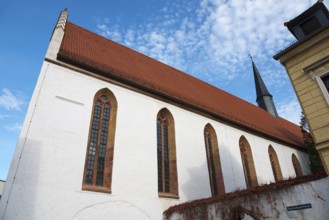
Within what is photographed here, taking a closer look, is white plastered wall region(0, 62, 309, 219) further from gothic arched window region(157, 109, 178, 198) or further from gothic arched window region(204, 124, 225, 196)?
gothic arched window region(204, 124, 225, 196)

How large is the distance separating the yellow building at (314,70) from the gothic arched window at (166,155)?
18.3 ft

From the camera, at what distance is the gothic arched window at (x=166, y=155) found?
10.6 metres

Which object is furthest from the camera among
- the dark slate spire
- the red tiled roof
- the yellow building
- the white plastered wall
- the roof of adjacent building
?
the dark slate spire

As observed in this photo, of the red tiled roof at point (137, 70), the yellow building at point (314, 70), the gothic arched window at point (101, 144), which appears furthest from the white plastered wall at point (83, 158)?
the yellow building at point (314, 70)

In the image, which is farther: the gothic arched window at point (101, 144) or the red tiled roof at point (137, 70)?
the red tiled roof at point (137, 70)

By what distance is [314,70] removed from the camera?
25.1ft

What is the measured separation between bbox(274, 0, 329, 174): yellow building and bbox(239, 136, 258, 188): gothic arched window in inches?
288

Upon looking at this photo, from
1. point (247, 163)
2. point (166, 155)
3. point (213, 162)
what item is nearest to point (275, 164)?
point (247, 163)

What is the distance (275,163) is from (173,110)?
8.56 meters

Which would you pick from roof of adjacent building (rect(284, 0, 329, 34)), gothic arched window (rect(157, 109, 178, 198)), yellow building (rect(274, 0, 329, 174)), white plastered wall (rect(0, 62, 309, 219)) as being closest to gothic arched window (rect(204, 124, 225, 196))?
white plastered wall (rect(0, 62, 309, 219))

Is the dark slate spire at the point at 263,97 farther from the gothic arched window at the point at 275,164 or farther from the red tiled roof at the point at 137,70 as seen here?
the gothic arched window at the point at 275,164

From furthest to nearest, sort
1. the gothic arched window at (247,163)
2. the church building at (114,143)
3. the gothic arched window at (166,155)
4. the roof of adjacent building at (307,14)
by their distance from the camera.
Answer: the gothic arched window at (247,163) → the gothic arched window at (166,155) → the roof of adjacent building at (307,14) → the church building at (114,143)

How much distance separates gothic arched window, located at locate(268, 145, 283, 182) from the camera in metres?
16.3

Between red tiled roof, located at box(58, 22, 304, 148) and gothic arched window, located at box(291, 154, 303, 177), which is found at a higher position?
red tiled roof, located at box(58, 22, 304, 148)
